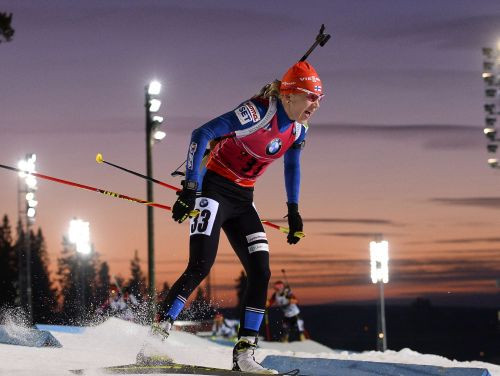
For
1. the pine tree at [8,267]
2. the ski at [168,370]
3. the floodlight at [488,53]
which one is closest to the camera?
the ski at [168,370]

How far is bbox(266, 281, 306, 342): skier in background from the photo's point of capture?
22844 mm

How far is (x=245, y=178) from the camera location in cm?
746

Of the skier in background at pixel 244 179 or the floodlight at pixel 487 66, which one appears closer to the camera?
the skier in background at pixel 244 179

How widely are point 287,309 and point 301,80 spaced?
16.4 metres

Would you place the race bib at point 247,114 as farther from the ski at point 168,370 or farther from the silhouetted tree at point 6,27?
the silhouetted tree at point 6,27

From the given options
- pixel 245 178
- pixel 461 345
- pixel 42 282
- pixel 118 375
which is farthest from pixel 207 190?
pixel 461 345

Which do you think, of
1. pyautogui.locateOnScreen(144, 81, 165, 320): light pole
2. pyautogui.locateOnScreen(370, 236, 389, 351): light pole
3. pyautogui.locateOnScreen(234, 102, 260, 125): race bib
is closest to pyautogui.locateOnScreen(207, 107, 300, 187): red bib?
pyautogui.locateOnScreen(234, 102, 260, 125): race bib

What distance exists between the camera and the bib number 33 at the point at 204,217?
7184 mm

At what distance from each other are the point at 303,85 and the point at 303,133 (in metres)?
0.52

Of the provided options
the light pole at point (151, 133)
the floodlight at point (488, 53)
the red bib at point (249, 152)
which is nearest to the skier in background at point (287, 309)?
the light pole at point (151, 133)

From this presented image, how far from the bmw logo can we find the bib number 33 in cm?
57

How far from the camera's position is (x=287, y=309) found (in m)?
23.2

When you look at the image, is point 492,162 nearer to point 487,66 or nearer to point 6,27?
point 487,66

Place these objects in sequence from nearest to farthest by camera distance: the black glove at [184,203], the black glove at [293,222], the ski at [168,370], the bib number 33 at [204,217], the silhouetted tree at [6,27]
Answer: the black glove at [184,203]
the ski at [168,370]
the bib number 33 at [204,217]
the black glove at [293,222]
the silhouetted tree at [6,27]
